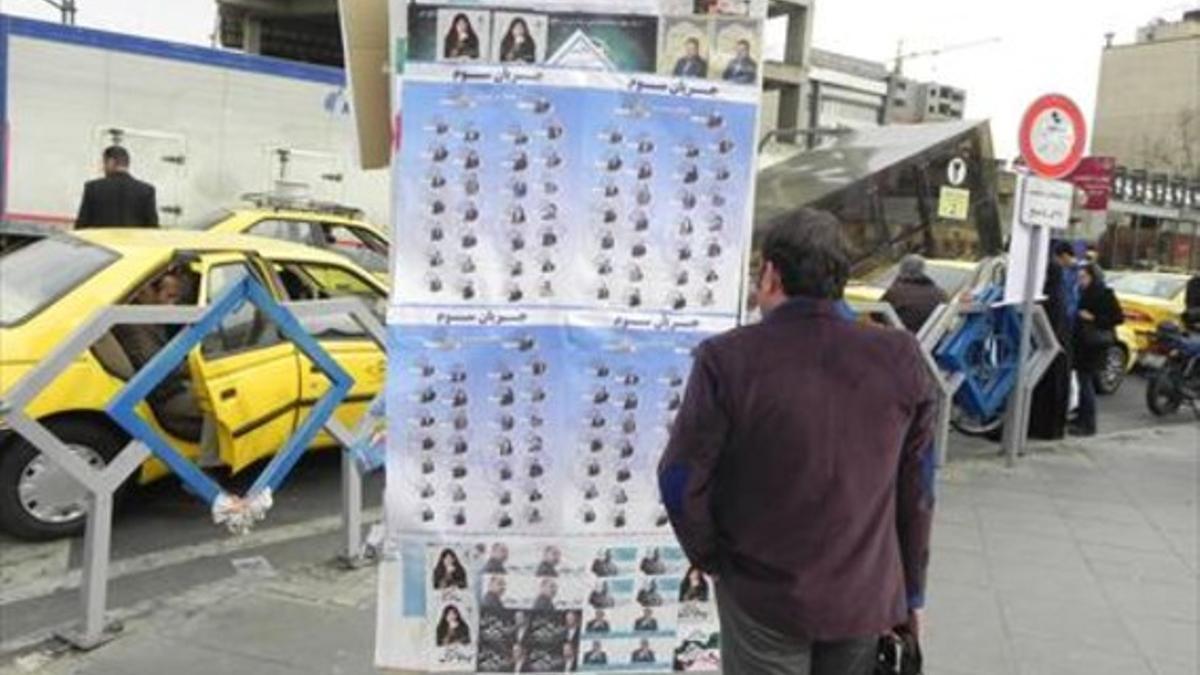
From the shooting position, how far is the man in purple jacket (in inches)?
111

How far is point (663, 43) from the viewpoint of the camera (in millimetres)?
3451

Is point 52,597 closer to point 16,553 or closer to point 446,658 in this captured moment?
point 16,553

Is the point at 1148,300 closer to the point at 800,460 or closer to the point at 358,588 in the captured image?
the point at 358,588

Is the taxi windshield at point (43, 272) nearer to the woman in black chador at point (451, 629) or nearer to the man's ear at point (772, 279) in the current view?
the woman in black chador at point (451, 629)

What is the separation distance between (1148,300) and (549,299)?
1651 centimetres

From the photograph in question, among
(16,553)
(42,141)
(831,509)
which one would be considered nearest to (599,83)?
(831,509)

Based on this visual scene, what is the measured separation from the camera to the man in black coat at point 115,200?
11125 millimetres

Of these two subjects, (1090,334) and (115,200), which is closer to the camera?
(115,200)

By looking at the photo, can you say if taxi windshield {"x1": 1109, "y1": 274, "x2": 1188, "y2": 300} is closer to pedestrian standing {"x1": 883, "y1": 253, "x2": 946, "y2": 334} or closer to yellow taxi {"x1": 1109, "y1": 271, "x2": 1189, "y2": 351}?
yellow taxi {"x1": 1109, "y1": 271, "x2": 1189, "y2": 351}

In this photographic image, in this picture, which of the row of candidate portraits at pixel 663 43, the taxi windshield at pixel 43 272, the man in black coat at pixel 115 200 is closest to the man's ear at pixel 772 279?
the row of candidate portraits at pixel 663 43

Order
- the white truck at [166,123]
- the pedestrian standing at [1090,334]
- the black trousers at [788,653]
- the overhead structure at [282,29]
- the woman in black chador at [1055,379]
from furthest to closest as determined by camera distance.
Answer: the overhead structure at [282,29] → the white truck at [166,123] → the pedestrian standing at [1090,334] → the woman in black chador at [1055,379] → the black trousers at [788,653]

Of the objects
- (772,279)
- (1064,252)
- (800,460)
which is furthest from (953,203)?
(800,460)

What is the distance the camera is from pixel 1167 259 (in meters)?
51.7

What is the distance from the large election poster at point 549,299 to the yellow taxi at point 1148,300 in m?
14.5
